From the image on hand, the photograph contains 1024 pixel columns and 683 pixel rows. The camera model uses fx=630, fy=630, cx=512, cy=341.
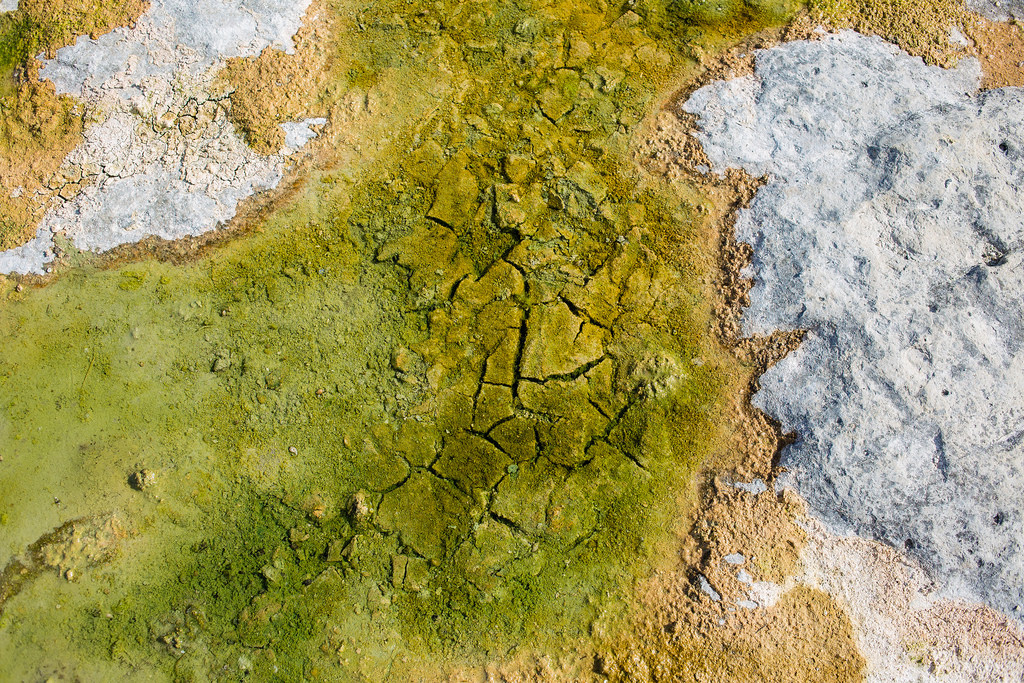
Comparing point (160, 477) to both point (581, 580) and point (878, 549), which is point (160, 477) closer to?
point (581, 580)

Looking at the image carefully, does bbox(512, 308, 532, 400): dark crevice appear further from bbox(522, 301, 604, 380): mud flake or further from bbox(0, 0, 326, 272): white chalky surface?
bbox(0, 0, 326, 272): white chalky surface

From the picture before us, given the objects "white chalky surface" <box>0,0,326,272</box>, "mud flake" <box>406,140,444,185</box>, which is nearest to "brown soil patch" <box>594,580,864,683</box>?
"mud flake" <box>406,140,444,185</box>

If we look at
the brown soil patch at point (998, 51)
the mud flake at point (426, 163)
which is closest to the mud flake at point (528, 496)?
the mud flake at point (426, 163)

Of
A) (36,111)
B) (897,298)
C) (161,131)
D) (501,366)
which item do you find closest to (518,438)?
(501,366)

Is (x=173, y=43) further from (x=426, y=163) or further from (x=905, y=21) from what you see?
(x=905, y=21)

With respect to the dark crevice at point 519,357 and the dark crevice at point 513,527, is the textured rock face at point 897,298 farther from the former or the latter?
the dark crevice at point 513,527

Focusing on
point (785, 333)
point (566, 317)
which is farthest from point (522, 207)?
point (785, 333)
